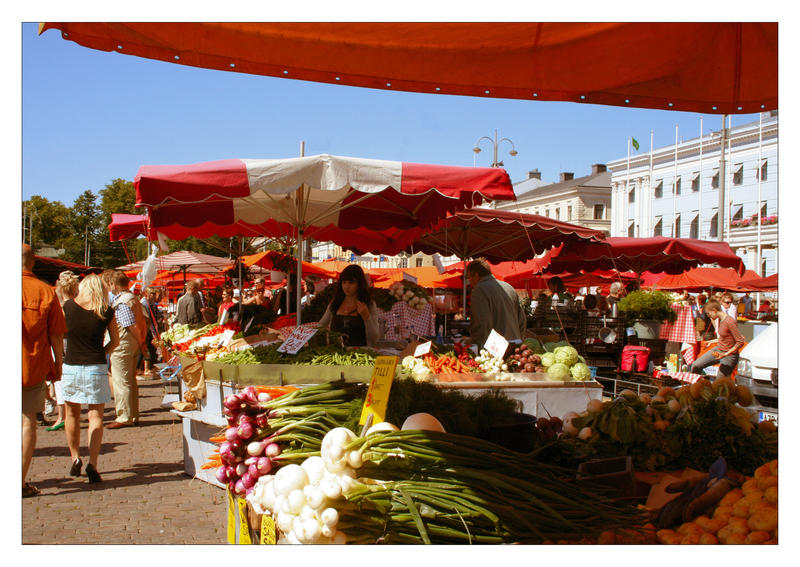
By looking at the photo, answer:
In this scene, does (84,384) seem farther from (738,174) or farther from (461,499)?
(738,174)

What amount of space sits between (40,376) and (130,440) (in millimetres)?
2748

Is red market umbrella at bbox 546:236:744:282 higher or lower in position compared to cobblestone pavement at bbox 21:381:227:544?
higher

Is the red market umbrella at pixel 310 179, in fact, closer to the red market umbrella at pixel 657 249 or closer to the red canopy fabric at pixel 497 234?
the red canopy fabric at pixel 497 234

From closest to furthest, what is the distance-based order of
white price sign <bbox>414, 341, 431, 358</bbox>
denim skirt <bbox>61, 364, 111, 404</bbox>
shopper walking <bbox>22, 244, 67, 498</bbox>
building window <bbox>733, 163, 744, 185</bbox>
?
shopper walking <bbox>22, 244, 67, 498</bbox> < denim skirt <bbox>61, 364, 111, 404</bbox> < white price sign <bbox>414, 341, 431, 358</bbox> < building window <bbox>733, 163, 744, 185</bbox>

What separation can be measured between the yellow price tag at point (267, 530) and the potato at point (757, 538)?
1.90 metres

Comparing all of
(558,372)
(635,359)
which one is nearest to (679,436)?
(558,372)

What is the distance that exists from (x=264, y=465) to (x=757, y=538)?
81.3 inches

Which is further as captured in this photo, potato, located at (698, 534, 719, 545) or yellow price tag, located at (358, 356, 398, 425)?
yellow price tag, located at (358, 356, 398, 425)

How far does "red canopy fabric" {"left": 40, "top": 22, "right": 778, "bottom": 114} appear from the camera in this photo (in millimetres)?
2451

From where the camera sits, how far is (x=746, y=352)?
7359mm

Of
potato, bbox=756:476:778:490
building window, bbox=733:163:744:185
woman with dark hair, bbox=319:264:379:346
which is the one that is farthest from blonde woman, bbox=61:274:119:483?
Result: building window, bbox=733:163:744:185

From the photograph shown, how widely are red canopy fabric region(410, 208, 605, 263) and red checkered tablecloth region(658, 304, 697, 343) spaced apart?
236 centimetres

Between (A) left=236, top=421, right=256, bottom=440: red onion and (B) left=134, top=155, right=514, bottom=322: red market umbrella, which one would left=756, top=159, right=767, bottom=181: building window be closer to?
(B) left=134, top=155, right=514, bottom=322: red market umbrella

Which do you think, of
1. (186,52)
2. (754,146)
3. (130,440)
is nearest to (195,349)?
(130,440)
